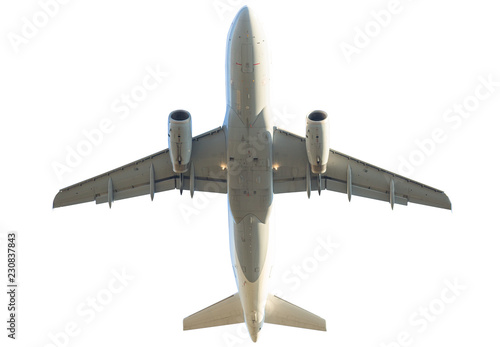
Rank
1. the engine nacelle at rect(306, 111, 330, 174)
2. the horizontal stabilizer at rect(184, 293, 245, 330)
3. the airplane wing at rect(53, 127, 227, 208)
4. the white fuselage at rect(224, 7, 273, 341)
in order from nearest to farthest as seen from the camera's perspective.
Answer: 1. the engine nacelle at rect(306, 111, 330, 174)
2. the white fuselage at rect(224, 7, 273, 341)
3. the airplane wing at rect(53, 127, 227, 208)
4. the horizontal stabilizer at rect(184, 293, 245, 330)

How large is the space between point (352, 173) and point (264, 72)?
6416 mm

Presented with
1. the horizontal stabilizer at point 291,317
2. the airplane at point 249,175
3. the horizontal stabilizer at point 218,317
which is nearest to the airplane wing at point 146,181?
the airplane at point 249,175

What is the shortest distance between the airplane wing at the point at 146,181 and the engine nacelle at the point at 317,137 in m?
4.34

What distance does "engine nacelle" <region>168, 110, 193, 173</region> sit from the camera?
37656mm

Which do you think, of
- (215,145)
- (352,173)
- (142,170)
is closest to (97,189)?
(142,170)

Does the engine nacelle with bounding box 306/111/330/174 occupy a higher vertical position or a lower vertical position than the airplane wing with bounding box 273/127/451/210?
higher

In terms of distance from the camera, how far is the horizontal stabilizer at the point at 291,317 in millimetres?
43344

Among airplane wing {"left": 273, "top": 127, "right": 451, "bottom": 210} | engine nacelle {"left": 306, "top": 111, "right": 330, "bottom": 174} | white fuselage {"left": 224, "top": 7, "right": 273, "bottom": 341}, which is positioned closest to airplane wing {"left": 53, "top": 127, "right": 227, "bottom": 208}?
white fuselage {"left": 224, "top": 7, "right": 273, "bottom": 341}

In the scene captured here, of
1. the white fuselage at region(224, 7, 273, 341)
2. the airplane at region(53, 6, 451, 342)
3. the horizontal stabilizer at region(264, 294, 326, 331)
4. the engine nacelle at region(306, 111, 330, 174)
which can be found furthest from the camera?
the horizontal stabilizer at region(264, 294, 326, 331)

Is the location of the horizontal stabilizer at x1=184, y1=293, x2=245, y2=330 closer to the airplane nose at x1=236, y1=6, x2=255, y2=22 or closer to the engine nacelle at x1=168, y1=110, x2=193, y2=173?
the engine nacelle at x1=168, y1=110, x2=193, y2=173

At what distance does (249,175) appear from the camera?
129 ft

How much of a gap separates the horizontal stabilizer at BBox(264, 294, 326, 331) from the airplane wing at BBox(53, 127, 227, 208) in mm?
6091

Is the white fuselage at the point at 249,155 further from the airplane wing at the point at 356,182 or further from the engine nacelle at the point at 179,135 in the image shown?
the engine nacelle at the point at 179,135

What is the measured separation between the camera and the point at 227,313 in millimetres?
43312
